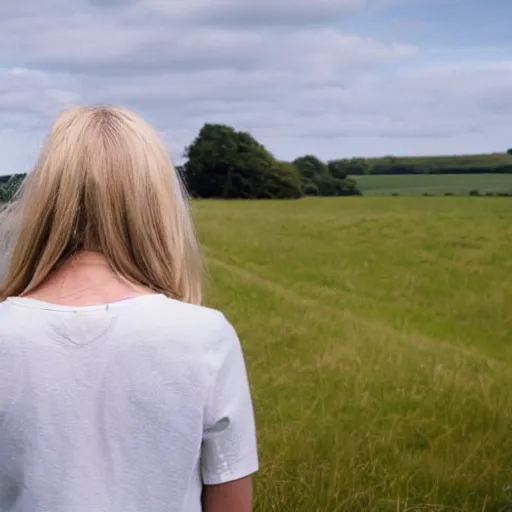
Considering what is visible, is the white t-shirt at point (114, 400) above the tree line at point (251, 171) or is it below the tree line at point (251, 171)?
below

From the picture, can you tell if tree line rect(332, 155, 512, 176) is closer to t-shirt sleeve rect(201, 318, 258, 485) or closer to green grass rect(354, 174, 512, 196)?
green grass rect(354, 174, 512, 196)

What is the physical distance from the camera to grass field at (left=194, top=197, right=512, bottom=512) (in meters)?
3.69

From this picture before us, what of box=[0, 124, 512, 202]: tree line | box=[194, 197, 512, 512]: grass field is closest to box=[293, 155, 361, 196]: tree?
box=[0, 124, 512, 202]: tree line

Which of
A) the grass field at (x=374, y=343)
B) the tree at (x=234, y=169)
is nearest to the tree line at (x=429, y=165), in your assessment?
the grass field at (x=374, y=343)

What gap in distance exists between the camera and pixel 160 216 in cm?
162

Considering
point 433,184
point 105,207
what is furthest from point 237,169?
point 105,207

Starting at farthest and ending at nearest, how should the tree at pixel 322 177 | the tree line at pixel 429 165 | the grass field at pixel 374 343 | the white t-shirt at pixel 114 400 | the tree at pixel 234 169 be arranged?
the tree line at pixel 429 165 < the tree at pixel 322 177 < the tree at pixel 234 169 < the grass field at pixel 374 343 < the white t-shirt at pixel 114 400

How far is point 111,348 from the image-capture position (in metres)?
1.53

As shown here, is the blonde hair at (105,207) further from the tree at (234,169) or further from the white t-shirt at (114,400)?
the tree at (234,169)

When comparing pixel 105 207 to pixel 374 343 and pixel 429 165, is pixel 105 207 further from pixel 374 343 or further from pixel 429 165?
pixel 429 165

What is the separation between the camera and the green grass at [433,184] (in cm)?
723

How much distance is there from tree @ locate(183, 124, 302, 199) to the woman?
4688 mm

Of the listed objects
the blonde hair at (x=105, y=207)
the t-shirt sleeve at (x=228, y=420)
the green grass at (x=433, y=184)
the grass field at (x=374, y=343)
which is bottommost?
the grass field at (x=374, y=343)

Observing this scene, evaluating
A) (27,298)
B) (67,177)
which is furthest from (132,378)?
(67,177)
